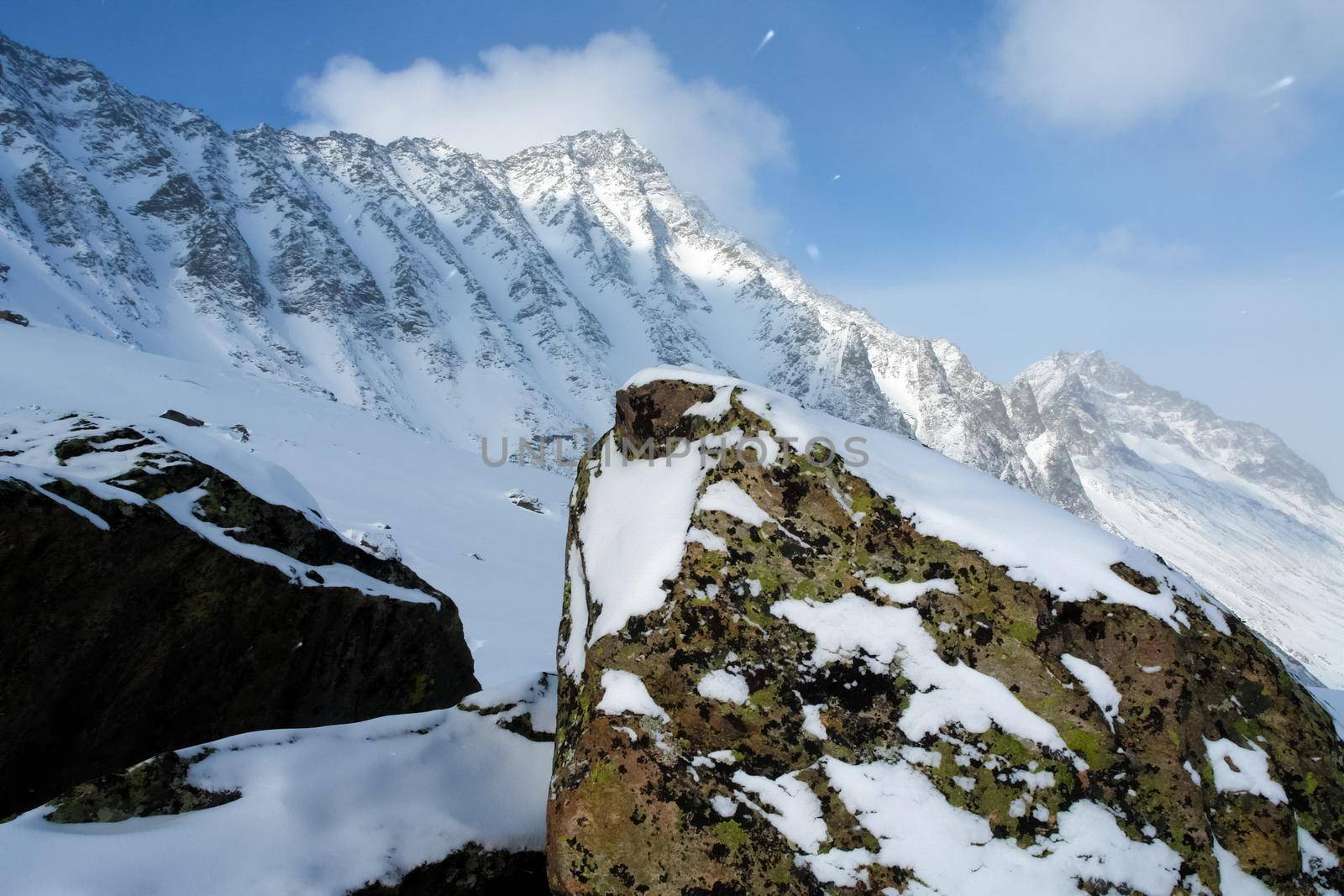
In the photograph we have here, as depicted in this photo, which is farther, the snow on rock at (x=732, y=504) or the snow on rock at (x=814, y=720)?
the snow on rock at (x=732, y=504)

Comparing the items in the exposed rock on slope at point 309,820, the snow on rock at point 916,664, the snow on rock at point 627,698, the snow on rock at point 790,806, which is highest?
the snow on rock at point 916,664

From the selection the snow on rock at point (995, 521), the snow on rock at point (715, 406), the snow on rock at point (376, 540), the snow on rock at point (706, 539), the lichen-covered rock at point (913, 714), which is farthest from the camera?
the snow on rock at point (376, 540)

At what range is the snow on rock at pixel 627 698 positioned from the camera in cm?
375

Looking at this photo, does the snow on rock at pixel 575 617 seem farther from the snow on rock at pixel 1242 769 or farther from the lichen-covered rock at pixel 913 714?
the snow on rock at pixel 1242 769

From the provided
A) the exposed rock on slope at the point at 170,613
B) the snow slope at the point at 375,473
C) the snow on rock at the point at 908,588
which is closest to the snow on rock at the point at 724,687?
the snow on rock at the point at 908,588

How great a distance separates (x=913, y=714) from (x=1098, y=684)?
1024mm

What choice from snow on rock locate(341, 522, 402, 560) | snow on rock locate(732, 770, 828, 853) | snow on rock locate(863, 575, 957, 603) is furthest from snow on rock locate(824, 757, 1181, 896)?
snow on rock locate(341, 522, 402, 560)

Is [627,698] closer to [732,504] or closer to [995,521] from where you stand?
[732,504]

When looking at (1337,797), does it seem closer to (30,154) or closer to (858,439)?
(858,439)

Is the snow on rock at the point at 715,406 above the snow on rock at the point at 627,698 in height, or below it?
above

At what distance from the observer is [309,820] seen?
3.59 meters

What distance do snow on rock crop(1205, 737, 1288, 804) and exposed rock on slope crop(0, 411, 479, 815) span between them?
240 inches

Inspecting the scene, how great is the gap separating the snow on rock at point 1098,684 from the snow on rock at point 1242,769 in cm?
50

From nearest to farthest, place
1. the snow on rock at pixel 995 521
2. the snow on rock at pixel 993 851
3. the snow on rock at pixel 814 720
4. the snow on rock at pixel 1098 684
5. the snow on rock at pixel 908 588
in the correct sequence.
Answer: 1. the snow on rock at pixel 993 851
2. the snow on rock at pixel 1098 684
3. the snow on rock at pixel 814 720
4. the snow on rock at pixel 995 521
5. the snow on rock at pixel 908 588
